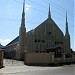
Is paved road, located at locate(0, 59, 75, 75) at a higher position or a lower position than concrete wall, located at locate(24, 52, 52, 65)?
lower

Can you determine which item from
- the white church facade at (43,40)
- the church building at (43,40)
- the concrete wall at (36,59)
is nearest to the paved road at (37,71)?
the concrete wall at (36,59)

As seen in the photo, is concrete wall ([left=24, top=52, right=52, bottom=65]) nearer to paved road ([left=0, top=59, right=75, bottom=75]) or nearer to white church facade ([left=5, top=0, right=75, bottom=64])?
paved road ([left=0, top=59, right=75, bottom=75])

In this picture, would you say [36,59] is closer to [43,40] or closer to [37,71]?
[37,71]

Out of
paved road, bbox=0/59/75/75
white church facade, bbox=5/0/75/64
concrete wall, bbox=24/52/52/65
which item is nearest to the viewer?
paved road, bbox=0/59/75/75

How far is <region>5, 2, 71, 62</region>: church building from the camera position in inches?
1901

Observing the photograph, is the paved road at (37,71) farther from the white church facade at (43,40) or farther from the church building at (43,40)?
the church building at (43,40)

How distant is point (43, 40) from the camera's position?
5153cm

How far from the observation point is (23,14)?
5009cm

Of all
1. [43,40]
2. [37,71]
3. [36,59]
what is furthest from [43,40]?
[37,71]

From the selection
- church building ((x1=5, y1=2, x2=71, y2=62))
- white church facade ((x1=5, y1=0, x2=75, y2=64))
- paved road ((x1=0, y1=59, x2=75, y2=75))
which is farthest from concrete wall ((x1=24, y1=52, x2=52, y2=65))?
church building ((x1=5, y1=2, x2=71, y2=62))

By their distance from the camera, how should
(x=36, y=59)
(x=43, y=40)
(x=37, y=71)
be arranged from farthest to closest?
(x=43, y=40) → (x=36, y=59) → (x=37, y=71)

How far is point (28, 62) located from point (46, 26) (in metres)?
20.4

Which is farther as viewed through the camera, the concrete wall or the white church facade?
the white church facade

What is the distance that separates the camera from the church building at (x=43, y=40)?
48281 mm
